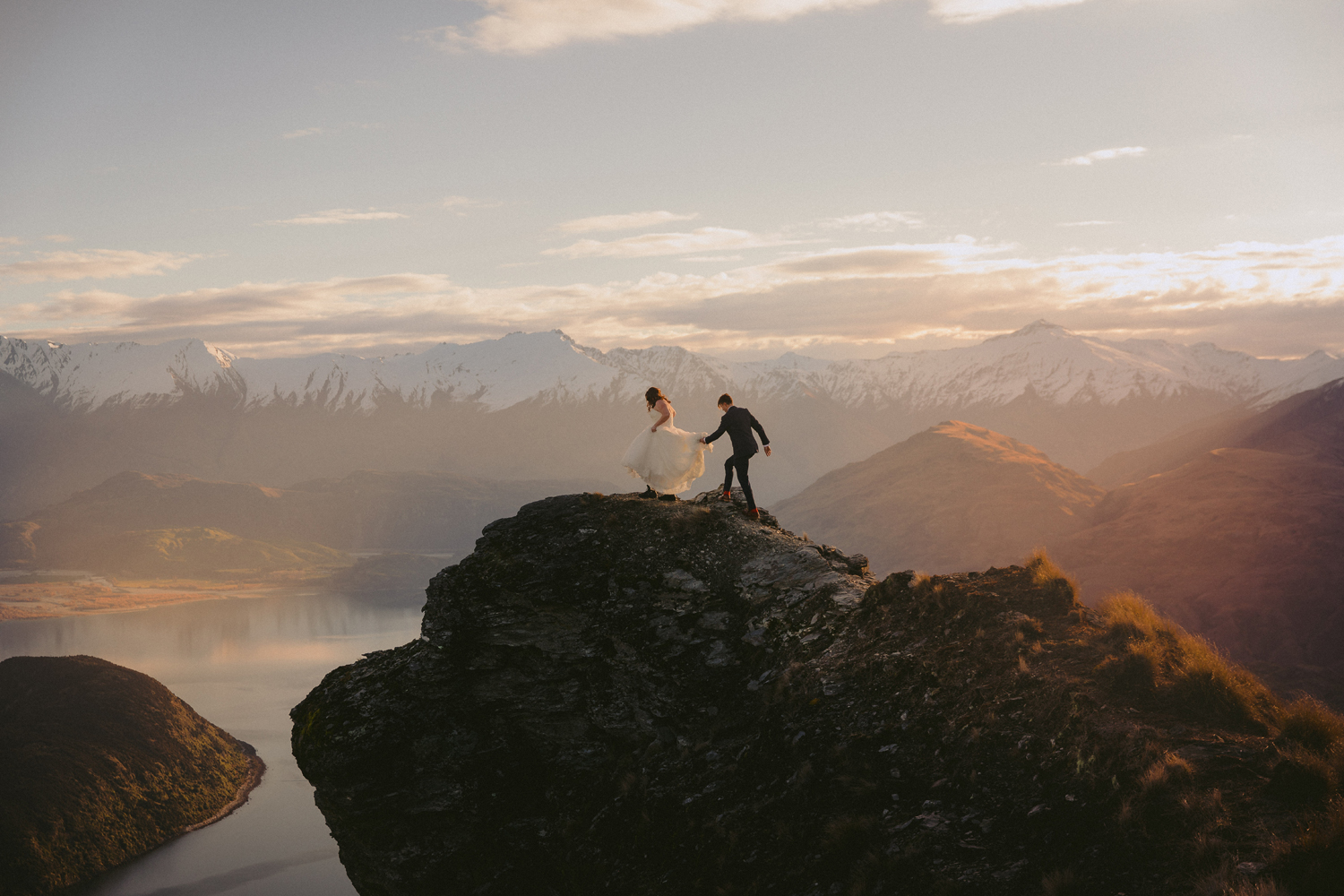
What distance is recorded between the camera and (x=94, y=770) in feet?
467

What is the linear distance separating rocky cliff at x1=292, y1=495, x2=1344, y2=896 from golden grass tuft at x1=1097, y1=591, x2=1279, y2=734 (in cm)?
4

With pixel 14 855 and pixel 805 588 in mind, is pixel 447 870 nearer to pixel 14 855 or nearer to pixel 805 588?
pixel 805 588

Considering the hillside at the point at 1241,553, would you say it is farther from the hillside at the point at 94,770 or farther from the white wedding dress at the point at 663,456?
the hillside at the point at 94,770

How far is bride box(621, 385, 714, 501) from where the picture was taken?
900 inches

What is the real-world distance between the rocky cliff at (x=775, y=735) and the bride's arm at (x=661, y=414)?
2227 mm

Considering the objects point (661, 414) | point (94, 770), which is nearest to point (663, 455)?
point (661, 414)

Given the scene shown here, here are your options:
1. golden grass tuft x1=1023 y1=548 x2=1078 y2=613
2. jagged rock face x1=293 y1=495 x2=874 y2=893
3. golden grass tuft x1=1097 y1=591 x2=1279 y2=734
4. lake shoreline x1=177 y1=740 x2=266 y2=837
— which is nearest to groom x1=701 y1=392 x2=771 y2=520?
jagged rock face x1=293 y1=495 x2=874 y2=893

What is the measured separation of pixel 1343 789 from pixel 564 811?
13.3 meters

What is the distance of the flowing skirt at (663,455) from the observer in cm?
2286


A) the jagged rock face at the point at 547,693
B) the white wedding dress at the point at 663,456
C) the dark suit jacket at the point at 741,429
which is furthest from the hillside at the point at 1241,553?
the jagged rock face at the point at 547,693

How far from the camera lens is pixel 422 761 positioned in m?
18.4

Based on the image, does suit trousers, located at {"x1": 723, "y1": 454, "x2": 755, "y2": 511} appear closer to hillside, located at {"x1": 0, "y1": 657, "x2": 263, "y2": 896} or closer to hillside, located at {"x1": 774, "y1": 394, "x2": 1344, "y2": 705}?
hillside, located at {"x1": 774, "y1": 394, "x2": 1344, "y2": 705}

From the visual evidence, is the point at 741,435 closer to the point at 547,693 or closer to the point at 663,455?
the point at 663,455

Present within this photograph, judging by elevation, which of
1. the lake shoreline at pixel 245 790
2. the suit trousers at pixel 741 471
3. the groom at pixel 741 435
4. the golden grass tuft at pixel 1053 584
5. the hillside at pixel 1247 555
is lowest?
the lake shoreline at pixel 245 790
